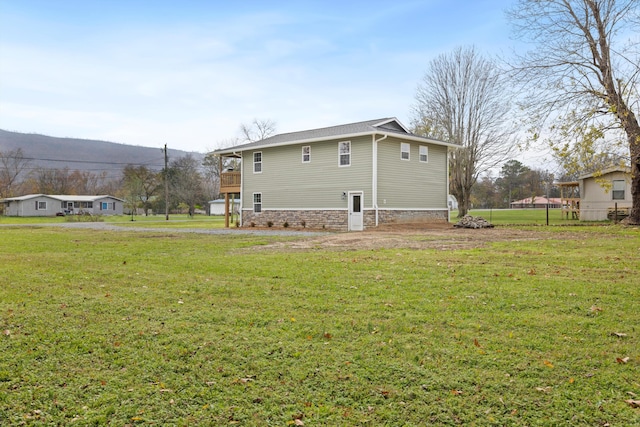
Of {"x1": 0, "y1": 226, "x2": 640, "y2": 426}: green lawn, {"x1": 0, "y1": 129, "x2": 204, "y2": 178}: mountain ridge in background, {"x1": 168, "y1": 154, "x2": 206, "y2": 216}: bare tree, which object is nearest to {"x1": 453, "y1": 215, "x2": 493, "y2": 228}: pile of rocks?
{"x1": 0, "y1": 226, "x2": 640, "y2": 426}: green lawn

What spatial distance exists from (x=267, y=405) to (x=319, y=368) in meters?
0.65

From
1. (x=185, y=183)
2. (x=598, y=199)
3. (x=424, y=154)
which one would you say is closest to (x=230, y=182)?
(x=424, y=154)

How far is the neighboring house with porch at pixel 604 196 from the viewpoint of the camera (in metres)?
26.1

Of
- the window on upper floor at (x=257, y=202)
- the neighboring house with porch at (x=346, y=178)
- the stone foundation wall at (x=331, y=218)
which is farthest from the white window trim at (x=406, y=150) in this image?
the window on upper floor at (x=257, y=202)

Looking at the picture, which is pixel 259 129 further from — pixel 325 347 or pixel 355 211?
pixel 325 347

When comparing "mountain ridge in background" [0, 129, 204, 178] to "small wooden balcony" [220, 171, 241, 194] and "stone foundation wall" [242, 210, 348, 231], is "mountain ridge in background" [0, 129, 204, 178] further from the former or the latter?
"stone foundation wall" [242, 210, 348, 231]

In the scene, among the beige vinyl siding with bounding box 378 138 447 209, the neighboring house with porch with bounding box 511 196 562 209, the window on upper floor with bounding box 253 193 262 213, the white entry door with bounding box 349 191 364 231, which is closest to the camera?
the white entry door with bounding box 349 191 364 231

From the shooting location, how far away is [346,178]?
20.8 metres

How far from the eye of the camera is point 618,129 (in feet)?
49.1

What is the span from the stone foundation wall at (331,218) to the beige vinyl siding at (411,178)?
1.27 feet

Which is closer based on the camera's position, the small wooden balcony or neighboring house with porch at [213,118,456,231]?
neighboring house with porch at [213,118,456,231]

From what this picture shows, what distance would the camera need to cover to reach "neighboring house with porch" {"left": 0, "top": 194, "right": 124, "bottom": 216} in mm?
53438

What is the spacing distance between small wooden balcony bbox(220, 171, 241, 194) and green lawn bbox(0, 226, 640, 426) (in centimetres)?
1885

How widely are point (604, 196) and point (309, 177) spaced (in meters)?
A: 18.9
